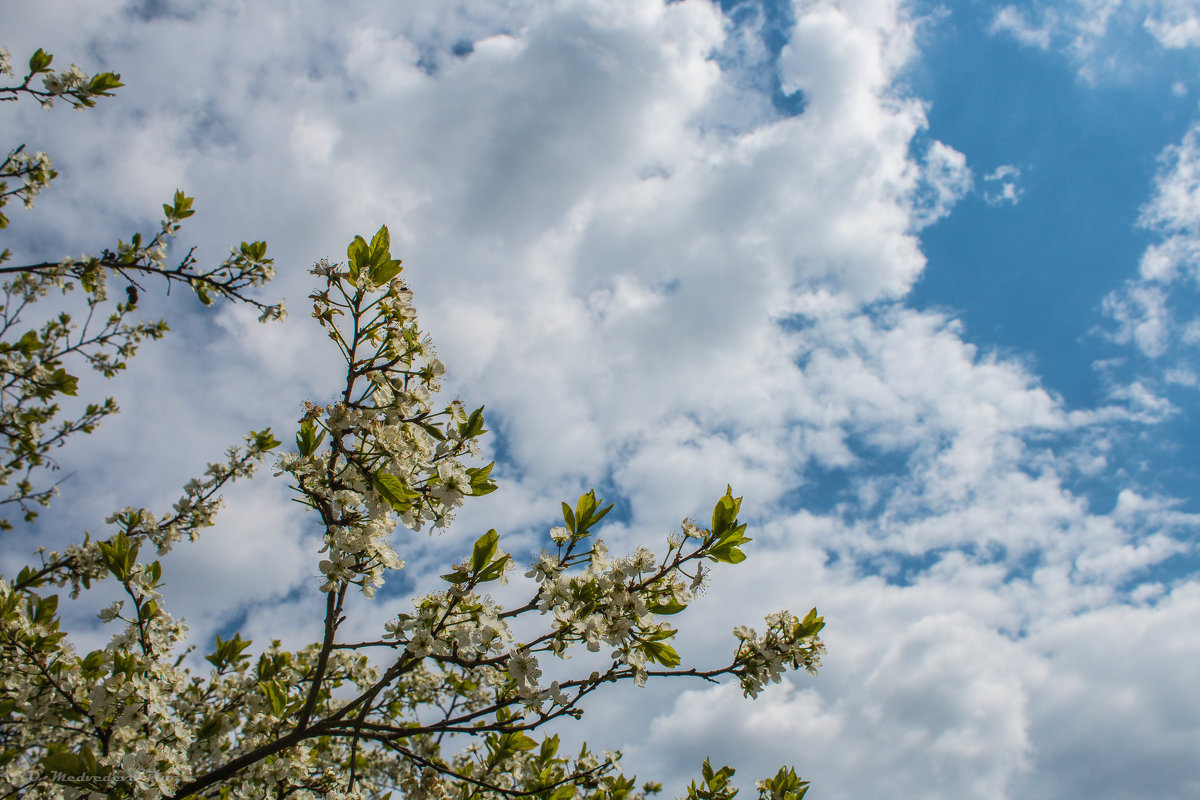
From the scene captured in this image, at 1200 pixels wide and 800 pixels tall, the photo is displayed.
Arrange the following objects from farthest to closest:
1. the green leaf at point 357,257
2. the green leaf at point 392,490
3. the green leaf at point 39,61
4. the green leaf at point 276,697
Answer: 1. the green leaf at point 39,61
2. the green leaf at point 276,697
3. the green leaf at point 357,257
4. the green leaf at point 392,490

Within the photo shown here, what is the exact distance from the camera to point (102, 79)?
516 centimetres

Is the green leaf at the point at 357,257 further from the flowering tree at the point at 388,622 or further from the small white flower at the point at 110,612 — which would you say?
the small white flower at the point at 110,612

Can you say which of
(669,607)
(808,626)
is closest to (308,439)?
(669,607)

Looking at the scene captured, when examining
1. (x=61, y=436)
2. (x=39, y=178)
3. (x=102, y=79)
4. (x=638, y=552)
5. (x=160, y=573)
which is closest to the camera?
(x=638, y=552)

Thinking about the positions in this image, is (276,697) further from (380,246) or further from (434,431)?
(380,246)

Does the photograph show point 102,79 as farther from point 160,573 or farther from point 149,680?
point 149,680

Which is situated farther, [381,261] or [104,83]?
[104,83]

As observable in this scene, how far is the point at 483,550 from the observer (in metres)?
3.18

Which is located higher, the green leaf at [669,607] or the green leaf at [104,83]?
the green leaf at [104,83]

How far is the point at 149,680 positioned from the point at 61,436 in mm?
4629

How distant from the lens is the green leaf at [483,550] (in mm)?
3180

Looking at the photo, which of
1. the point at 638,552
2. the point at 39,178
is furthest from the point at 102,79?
the point at 638,552

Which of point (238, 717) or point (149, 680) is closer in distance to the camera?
point (149, 680)

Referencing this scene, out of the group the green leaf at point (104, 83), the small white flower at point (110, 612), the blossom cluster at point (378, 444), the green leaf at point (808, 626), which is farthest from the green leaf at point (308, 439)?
the green leaf at point (104, 83)
